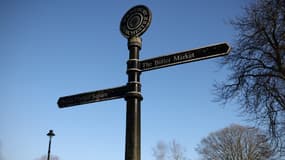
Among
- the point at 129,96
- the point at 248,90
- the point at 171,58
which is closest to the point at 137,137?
the point at 129,96

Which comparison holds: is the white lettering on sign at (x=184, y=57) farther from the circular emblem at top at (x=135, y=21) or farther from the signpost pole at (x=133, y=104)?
the circular emblem at top at (x=135, y=21)

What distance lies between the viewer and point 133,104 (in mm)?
5016

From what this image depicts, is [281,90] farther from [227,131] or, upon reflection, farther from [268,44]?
[227,131]

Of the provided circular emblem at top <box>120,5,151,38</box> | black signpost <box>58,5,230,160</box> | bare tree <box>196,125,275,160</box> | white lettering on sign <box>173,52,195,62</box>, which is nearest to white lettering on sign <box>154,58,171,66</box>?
black signpost <box>58,5,230,160</box>

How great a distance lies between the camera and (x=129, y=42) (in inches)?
217

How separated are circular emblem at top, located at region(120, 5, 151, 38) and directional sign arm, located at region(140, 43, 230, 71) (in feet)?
2.13

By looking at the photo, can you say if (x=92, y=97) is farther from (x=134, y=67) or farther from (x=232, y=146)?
(x=232, y=146)

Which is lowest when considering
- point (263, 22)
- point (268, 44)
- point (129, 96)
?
point (129, 96)

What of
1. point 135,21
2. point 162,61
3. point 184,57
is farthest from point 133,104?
point 135,21

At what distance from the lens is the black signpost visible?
191 inches

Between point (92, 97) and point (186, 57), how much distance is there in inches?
80.6

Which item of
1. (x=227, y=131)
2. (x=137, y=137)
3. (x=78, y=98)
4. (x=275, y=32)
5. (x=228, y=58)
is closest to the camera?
(x=137, y=137)

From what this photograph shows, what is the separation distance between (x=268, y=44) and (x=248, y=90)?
5.65ft

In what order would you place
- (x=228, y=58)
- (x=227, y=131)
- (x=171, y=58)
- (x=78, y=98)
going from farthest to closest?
(x=227, y=131), (x=228, y=58), (x=78, y=98), (x=171, y=58)
